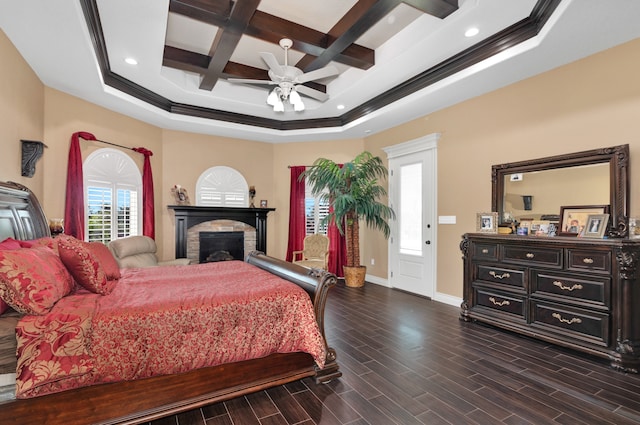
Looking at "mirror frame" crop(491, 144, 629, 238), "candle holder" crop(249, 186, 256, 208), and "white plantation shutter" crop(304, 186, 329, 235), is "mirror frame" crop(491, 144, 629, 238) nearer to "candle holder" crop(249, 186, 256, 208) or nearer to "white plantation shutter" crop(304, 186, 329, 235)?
"white plantation shutter" crop(304, 186, 329, 235)

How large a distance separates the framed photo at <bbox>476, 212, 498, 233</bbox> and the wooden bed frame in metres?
2.44

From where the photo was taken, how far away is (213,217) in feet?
19.9

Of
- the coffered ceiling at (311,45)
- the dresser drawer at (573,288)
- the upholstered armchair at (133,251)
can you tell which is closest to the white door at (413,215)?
the coffered ceiling at (311,45)

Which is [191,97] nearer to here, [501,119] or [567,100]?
[501,119]

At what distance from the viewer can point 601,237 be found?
116 inches

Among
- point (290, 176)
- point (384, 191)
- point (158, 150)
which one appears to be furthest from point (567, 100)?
point (158, 150)

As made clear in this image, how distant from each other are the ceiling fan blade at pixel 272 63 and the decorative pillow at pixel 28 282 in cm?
259

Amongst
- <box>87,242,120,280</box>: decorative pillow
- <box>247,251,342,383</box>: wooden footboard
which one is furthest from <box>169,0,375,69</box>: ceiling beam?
<box>247,251,342,383</box>: wooden footboard

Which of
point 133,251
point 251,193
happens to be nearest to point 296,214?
point 251,193

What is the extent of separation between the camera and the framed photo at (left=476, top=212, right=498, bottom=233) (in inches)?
152

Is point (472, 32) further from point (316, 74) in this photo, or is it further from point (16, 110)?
point (16, 110)

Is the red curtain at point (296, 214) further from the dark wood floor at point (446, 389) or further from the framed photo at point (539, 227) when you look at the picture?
the framed photo at point (539, 227)

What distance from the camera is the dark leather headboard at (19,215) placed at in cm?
251

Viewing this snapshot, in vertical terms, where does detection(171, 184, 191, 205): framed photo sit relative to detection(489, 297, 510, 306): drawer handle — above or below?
above
